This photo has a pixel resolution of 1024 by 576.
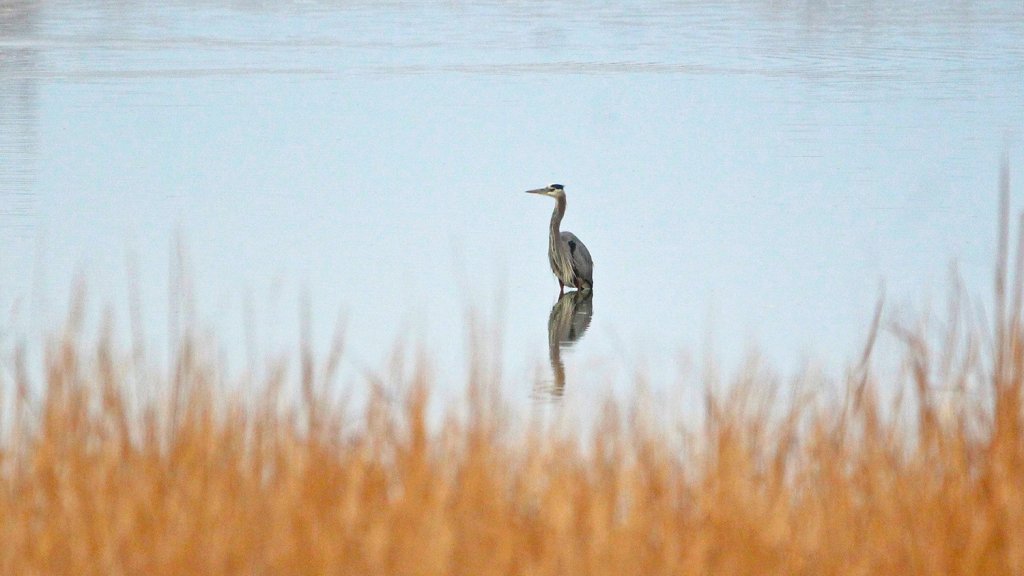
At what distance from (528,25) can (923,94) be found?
23.9 meters

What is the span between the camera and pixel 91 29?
1650 inches

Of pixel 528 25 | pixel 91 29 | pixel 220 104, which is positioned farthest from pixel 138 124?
pixel 528 25

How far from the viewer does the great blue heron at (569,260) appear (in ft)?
40.2

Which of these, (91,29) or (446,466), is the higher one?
(91,29)

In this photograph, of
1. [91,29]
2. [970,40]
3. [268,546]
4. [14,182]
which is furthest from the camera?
[91,29]

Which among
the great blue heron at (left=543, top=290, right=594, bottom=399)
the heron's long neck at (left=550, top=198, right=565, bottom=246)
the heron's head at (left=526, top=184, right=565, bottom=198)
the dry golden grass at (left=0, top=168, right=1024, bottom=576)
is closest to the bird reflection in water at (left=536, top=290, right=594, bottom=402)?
the great blue heron at (left=543, top=290, right=594, bottom=399)

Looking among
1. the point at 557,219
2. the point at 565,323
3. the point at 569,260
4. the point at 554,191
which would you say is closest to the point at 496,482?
the point at 565,323

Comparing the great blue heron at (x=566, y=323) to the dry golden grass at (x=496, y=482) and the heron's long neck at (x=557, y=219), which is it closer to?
the heron's long neck at (x=557, y=219)

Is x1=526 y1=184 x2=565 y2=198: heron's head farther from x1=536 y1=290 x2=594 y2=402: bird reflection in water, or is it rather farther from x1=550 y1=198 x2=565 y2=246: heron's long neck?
x1=536 y1=290 x2=594 y2=402: bird reflection in water

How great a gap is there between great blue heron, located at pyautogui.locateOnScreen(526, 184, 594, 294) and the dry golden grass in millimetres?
6404

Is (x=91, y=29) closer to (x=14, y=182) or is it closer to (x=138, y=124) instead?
(x=138, y=124)

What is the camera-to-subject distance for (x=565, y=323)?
445 inches

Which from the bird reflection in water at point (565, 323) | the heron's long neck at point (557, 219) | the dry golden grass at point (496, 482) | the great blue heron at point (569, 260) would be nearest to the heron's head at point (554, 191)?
the heron's long neck at point (557, 219)

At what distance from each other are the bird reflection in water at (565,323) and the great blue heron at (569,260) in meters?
0.09
